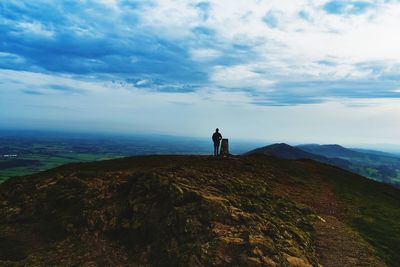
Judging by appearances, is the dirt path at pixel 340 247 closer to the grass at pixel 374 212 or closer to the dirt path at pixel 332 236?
the dirt path at pixel 332 236

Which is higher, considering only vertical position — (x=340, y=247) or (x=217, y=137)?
(x=217, y=137)

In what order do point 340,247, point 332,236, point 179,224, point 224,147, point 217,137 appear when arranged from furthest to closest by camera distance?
point 224,147, point 217,137, point 332,236, point 340,247, point 179,224

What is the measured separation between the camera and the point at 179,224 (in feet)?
64.3

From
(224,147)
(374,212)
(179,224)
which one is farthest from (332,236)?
(224,147)

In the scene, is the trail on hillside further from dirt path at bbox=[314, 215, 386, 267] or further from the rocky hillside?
the rocky hillside

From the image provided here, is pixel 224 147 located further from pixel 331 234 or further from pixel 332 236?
pixel 332 236

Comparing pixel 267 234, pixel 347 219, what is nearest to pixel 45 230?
pixel 267 234

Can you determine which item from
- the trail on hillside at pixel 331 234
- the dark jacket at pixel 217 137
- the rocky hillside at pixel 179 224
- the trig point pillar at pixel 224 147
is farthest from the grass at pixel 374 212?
the dark jacket at pixel 217 137

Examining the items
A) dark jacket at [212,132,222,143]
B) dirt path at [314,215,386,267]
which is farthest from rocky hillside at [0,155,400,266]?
dark jacket at [212,132,222,143]

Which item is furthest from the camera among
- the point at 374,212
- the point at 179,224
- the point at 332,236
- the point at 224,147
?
the point at 224,147

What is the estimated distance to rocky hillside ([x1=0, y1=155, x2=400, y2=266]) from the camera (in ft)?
59.1

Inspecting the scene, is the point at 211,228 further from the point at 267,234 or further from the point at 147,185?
the point at 147,185

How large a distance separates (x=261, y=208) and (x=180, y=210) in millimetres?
6698

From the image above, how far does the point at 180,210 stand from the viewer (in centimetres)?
2047
